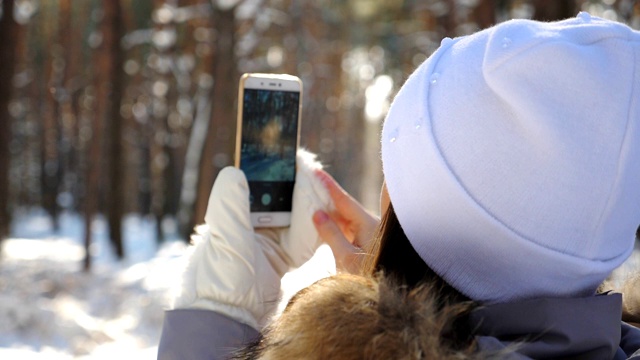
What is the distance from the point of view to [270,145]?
2.37 meters

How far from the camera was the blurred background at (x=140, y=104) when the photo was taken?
38.9 ft

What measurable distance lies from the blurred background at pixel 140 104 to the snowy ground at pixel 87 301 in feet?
0.16

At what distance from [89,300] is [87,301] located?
10 centimetres

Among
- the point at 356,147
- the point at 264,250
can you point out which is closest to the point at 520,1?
the point at 264,250

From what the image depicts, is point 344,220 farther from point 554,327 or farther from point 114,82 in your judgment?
point 114,82

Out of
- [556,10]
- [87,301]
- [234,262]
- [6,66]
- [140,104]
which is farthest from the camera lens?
[140,104]

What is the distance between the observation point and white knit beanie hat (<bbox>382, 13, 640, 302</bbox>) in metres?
1.33

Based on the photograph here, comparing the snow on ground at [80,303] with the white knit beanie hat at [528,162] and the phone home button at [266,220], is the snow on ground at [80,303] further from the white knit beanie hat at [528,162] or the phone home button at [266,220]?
the white knit beanie hat at [528,162]

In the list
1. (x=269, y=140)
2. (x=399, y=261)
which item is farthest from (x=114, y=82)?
(x=399, y=261)

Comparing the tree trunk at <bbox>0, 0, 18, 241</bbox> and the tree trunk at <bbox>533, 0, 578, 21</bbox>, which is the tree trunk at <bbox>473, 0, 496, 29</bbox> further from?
the tree trunk at <bbox>0, 0, 18, 241</bbox>

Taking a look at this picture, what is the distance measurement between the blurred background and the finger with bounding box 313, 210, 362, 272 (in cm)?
47

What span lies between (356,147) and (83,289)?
3655 cm

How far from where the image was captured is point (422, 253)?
57.3 inches

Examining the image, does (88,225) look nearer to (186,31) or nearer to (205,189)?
(205,189)
